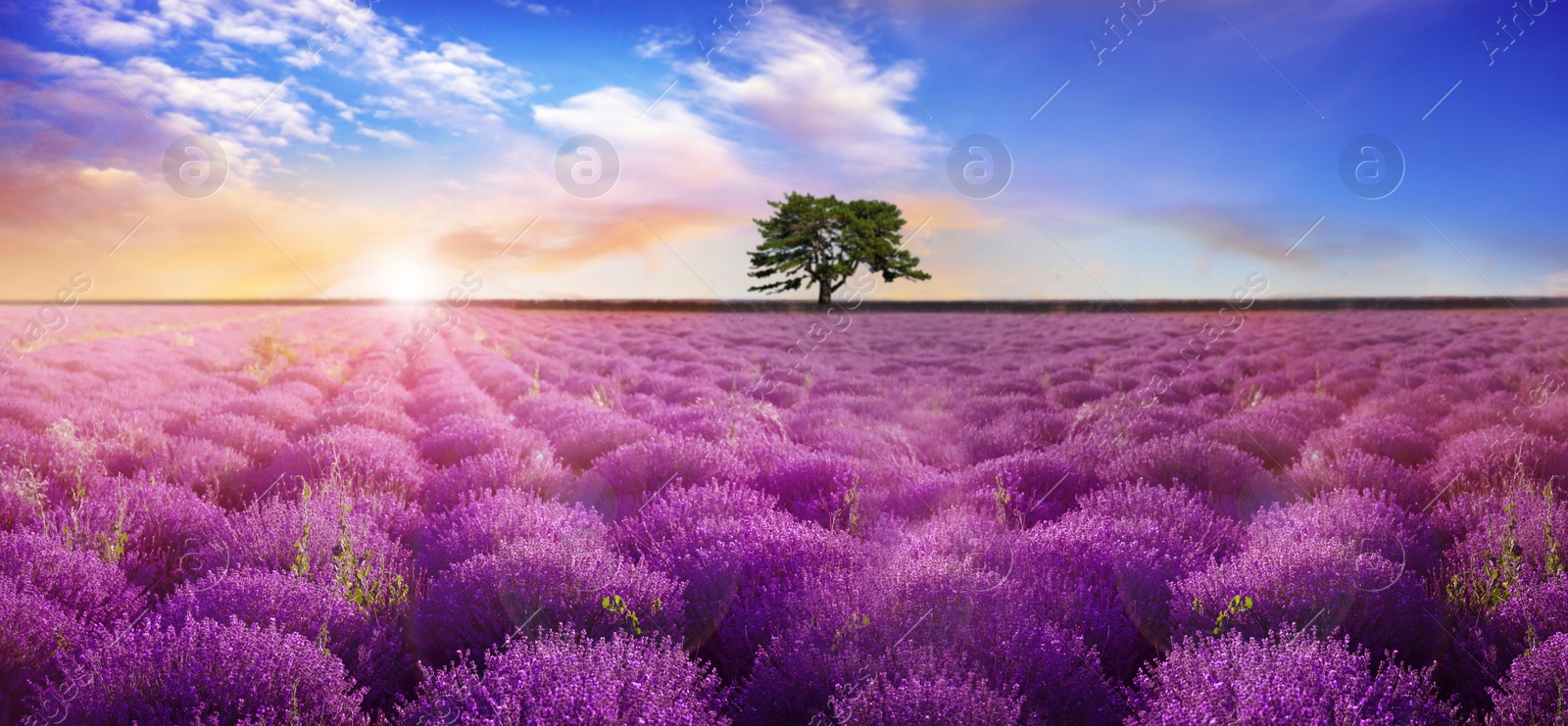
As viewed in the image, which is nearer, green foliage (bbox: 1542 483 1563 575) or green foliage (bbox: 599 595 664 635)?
green foliage (bbox: 599 595 664 635)

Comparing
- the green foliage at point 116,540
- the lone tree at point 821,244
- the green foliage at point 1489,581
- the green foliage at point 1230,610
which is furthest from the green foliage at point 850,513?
the lone tree at point 821,244

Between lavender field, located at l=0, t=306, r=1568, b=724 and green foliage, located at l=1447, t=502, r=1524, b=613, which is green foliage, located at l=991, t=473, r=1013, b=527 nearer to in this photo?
lavender field, located at l=0, t=306, r=1568, b=724

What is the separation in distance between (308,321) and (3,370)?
25.3 feet

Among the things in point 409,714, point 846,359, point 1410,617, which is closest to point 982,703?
point 409,714

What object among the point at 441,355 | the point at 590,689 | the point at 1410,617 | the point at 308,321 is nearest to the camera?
the point at 590,689

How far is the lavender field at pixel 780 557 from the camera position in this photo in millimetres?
2355

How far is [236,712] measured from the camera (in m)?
2.25

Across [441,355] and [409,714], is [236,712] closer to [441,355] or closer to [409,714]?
[409,714]

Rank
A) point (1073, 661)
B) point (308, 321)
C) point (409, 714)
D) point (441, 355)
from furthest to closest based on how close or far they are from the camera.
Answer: point (308, 321) → point (441, 355) → point (1073, 661) → point (409, 714)

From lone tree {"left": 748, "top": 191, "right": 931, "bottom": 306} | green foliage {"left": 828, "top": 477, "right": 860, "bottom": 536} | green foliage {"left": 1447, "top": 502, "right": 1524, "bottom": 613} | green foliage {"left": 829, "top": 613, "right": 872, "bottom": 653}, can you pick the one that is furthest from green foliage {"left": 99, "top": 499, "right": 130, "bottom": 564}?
lone tree {"left": 748, "top": 191, "right": 931, "bottom": 306}

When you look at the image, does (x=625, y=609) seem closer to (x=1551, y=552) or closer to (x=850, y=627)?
(x=850, y=627)

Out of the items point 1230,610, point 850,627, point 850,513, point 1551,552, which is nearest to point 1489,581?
point 1551,552

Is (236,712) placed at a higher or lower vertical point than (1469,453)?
lower

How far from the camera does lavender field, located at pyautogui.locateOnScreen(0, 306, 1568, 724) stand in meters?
2.36
